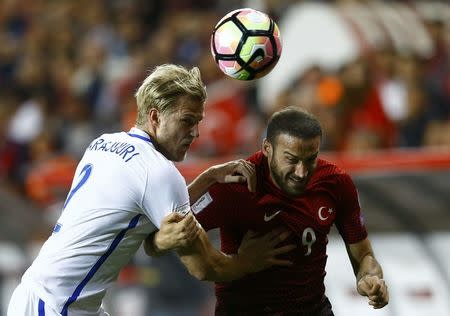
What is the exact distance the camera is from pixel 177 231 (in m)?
5.35

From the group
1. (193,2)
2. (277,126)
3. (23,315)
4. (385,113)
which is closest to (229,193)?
(277,126)

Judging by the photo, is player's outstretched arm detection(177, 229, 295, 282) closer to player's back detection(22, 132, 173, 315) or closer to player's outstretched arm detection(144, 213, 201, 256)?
player's outstretched arm detection(144, 213, 201, 256)

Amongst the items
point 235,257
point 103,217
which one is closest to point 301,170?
point 235,257

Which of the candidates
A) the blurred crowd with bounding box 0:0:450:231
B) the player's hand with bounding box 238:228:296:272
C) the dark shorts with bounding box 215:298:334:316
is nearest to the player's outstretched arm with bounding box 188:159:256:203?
the player's hand with bounding box 238:228:296:272

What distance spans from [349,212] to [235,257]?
72cm

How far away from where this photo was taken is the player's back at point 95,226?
5.50 metres

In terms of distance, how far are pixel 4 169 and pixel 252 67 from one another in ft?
23.2

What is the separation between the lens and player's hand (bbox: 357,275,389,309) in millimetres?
5789

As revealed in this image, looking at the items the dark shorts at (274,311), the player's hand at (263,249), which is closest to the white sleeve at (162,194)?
the player's hand at (263,249)

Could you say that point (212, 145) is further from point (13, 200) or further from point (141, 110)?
point (141, 110)

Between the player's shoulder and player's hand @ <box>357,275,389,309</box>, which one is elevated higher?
the player's shoulder

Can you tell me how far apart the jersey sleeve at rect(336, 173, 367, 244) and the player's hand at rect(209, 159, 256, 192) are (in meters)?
0.48

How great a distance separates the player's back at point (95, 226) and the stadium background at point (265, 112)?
4.14 m

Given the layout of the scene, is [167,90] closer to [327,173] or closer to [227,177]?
[227,177]
